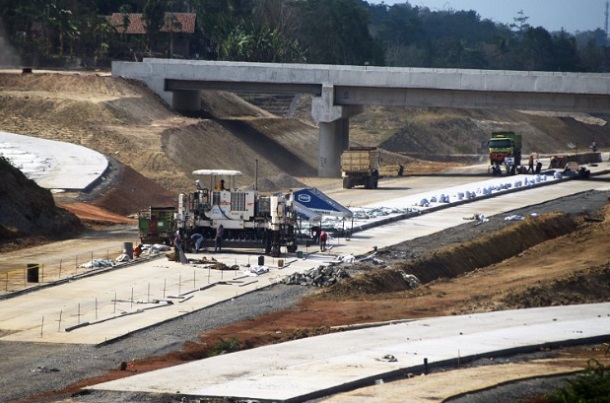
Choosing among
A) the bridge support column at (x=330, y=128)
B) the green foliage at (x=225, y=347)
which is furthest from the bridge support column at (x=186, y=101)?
the green foliage at (x=225, y=347)

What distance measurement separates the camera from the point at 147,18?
427ft

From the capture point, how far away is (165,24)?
139 m

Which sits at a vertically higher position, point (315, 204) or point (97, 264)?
point (315, 204)

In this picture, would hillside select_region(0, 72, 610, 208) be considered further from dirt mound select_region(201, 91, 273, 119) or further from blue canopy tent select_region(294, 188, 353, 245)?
blue canopy tent select_region(294, 188, 353, 245)

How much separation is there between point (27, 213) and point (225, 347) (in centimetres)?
2761

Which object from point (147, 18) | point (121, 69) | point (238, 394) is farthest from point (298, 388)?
point (147, 18)

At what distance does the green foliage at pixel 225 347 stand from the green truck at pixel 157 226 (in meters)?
20.3

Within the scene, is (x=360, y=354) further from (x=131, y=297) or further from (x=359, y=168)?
(x=359, y=168)

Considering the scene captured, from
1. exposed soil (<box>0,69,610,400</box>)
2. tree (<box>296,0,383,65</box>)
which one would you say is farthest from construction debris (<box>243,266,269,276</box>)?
tree (<box>296,0,383,65</box>)

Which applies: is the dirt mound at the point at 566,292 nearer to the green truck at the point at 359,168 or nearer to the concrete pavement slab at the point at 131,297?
the concrete pavement slab at the point at 131,297

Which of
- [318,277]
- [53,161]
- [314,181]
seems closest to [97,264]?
[318,277]

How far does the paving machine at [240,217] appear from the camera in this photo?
53781 millimetres

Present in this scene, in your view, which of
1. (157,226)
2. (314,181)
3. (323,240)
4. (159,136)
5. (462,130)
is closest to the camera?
(157,226)

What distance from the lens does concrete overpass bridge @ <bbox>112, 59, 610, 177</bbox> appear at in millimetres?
93625
